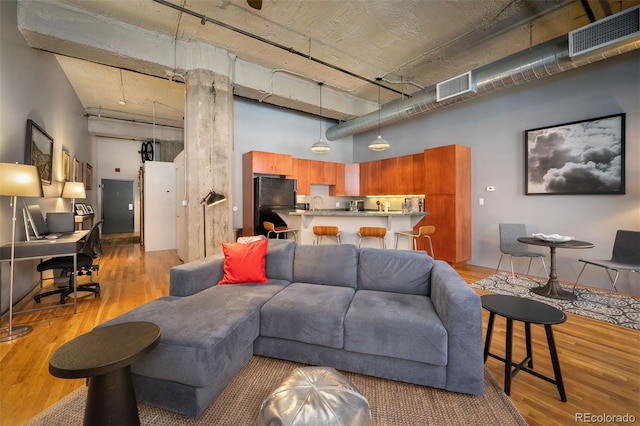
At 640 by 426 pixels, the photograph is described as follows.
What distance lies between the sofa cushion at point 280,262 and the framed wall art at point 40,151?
2957 mm

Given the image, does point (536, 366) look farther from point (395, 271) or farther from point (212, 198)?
point (212, 198)

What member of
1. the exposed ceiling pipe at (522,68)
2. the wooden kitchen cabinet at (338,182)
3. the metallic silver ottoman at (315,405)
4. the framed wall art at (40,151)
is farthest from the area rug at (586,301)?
the framed wall art at (40,151)

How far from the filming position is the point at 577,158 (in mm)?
4188

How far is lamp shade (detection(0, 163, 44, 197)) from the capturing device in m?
2.47

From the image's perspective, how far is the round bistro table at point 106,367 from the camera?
122 centimetres

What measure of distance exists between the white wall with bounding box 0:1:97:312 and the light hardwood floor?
0.80 meters

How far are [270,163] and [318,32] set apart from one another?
9.07ft

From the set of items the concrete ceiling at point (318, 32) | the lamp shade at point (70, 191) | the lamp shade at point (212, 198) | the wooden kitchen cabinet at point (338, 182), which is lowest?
the lamp shade at point (212, 198)

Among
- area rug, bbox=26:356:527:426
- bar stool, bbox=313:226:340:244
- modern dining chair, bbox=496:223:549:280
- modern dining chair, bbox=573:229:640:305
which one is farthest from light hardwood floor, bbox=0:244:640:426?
bar stool, bbox=313:226:340:244

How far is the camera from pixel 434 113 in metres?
6.13

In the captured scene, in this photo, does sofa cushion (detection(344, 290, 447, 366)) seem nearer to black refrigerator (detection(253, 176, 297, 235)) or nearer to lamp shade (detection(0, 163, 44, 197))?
lamp shade (detection(0, 163, 44, 197))

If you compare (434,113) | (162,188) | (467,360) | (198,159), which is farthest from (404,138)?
(162,188)

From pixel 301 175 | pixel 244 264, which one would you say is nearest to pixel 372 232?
pixel 244 264

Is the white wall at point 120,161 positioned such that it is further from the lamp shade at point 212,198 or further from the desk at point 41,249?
the desk at point 41,249
